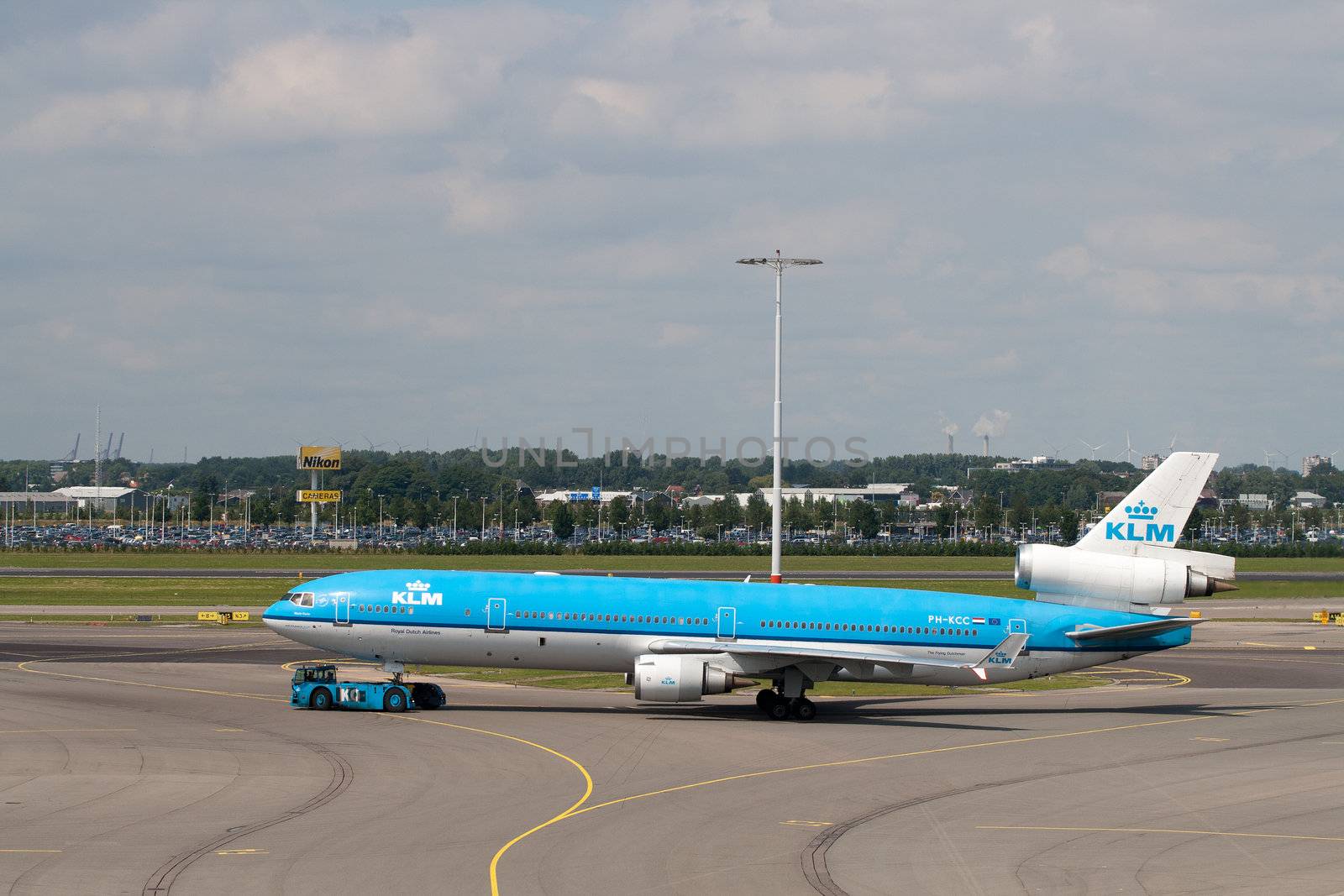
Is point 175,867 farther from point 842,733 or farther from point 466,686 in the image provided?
point 466,686

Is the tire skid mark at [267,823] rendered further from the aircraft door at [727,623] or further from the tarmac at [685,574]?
the tarmac at [685,574]

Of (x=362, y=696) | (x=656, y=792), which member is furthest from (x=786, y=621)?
(x=656, y=792)

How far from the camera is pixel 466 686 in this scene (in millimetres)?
56438

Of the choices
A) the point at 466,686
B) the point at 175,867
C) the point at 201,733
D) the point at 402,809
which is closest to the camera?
the point at 175,867

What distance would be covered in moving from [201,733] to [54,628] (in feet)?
126

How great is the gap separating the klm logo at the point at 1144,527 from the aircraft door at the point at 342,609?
3001cm

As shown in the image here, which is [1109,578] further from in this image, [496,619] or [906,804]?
[496,619]

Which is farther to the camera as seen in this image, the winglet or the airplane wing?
the winglet

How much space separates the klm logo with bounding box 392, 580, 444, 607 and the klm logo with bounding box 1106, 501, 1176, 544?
87.2 feet

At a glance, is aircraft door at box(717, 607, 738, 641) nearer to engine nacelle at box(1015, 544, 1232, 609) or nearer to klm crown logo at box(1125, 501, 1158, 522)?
engine nacelle at box(1015, 544, 1232, 609)

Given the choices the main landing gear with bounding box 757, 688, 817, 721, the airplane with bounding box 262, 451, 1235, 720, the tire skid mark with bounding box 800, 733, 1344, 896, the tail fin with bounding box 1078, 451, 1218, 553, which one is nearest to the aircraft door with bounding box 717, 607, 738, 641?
the airplane with bounding box 262, 451, 1235, 720

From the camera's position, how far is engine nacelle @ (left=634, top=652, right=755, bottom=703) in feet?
157

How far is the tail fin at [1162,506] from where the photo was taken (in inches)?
2067

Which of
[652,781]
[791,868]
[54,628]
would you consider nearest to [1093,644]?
[652,781]
